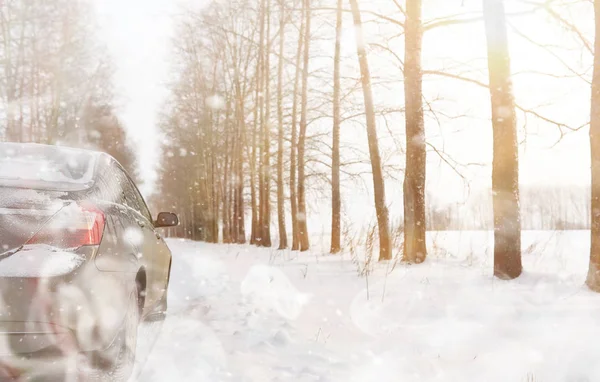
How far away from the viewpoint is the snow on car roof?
3.15 m

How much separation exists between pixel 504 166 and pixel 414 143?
9.43ft

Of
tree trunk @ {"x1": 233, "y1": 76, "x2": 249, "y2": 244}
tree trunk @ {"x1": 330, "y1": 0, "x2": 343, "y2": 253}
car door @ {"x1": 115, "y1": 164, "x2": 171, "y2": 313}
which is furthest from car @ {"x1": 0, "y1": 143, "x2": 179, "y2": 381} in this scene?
tree trunk @ {"x1": 233, "y1": 76, "x2": 249, "y2": 244}

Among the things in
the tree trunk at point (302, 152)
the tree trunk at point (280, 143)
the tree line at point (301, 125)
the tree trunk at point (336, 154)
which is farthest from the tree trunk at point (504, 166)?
the tree trunk at point (280, 143)

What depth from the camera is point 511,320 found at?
527cm

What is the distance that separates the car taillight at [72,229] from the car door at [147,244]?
2.28 ft

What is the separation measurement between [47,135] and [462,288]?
23800 millimetres

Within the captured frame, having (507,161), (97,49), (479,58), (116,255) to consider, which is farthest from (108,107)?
(116,255)

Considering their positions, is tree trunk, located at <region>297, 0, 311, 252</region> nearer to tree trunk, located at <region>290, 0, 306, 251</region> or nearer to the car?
tree trunk, located at <region>290, 0, 306, 251</region>

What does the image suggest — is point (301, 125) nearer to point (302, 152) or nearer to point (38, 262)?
point (302, 152)

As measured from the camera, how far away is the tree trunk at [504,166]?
286 inches

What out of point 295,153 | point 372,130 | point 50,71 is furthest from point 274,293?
point 50,71

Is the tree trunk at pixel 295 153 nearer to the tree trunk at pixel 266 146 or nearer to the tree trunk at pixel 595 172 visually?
the tree trunk at pixel 266 146

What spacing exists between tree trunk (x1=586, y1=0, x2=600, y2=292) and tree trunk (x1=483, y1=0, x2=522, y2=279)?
3.74 ft

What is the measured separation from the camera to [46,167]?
11.6 feet
